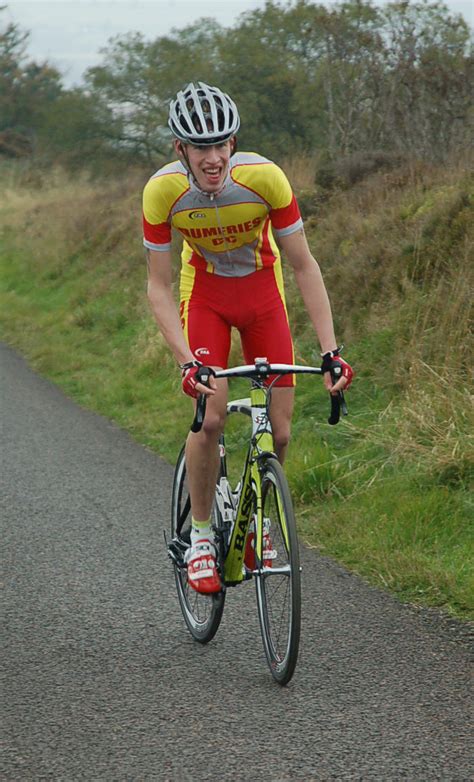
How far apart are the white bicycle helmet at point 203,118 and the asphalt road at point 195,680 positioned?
2.10 metres

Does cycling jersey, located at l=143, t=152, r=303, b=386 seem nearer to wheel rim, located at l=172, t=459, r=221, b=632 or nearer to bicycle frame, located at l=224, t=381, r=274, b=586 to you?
bicycle frame, located at l=224, t=381, r=274, b=586

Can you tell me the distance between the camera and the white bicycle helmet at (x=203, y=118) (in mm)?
4398

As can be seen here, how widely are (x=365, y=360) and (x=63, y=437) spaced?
276 centimetres

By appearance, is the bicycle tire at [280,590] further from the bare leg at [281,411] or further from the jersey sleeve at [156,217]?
the jersey sleeve at [156,217]

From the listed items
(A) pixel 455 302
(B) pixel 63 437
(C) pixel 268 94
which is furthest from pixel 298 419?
(C) pixel 268 94

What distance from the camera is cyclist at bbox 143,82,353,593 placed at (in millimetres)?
4469

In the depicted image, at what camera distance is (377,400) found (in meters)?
8.85

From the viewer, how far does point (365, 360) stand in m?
9.64

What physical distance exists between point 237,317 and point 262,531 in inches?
37.6

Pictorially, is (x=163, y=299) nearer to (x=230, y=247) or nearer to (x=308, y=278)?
(x=230, y=247)

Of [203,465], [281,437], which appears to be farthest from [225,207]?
[203,465]

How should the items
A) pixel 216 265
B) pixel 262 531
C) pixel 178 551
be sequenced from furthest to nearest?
pixel 178 551, pixel 216 265, pixel 262 531

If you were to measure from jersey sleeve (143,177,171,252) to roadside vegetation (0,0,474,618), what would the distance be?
81.9 inches

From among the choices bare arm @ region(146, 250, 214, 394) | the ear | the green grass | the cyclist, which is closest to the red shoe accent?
the cyclist
